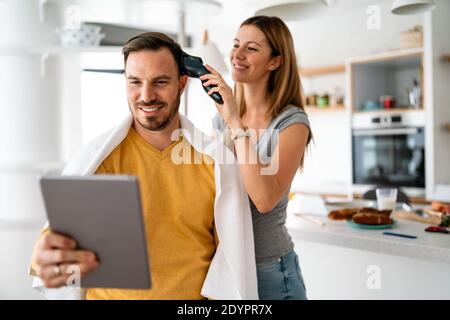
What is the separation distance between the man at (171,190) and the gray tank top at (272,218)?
15cm

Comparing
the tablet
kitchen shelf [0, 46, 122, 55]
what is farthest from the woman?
kitchen shelf [0, 46, 122, 55]

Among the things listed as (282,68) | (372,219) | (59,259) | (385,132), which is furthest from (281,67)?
(385,132)

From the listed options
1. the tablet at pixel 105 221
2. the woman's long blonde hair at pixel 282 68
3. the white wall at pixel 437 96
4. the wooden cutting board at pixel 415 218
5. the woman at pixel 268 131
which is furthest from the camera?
the white wall at pixel 437 96

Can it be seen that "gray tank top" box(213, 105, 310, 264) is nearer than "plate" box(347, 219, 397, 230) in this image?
Yes

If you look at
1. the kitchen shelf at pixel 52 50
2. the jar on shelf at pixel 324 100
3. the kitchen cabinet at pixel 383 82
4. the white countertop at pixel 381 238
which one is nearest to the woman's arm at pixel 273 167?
the white countertop at pixel 381 238

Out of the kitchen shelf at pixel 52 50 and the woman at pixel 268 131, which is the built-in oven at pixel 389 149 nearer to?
the kitchen shelf at pixel 52 50

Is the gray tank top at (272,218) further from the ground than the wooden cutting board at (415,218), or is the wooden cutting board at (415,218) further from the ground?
the gray tank top at (272,218)

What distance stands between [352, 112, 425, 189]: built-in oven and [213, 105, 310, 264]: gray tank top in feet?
8.87

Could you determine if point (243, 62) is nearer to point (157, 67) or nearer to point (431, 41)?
point (157, 67)

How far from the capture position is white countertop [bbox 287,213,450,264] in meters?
1.50

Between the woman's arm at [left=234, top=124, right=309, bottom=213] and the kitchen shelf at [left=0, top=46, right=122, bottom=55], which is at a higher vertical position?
the kitchen shelf at [left=0, top=46, right=122, bottom=55]

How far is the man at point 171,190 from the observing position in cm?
99

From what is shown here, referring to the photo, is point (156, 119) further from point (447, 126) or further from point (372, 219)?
point (447, 126)

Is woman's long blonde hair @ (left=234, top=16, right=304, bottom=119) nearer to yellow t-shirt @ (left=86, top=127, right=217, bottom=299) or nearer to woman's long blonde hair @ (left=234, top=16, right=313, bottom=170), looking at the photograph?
woman's long blonde hair @ (left=234, top=16, right=313, bottom=170)
